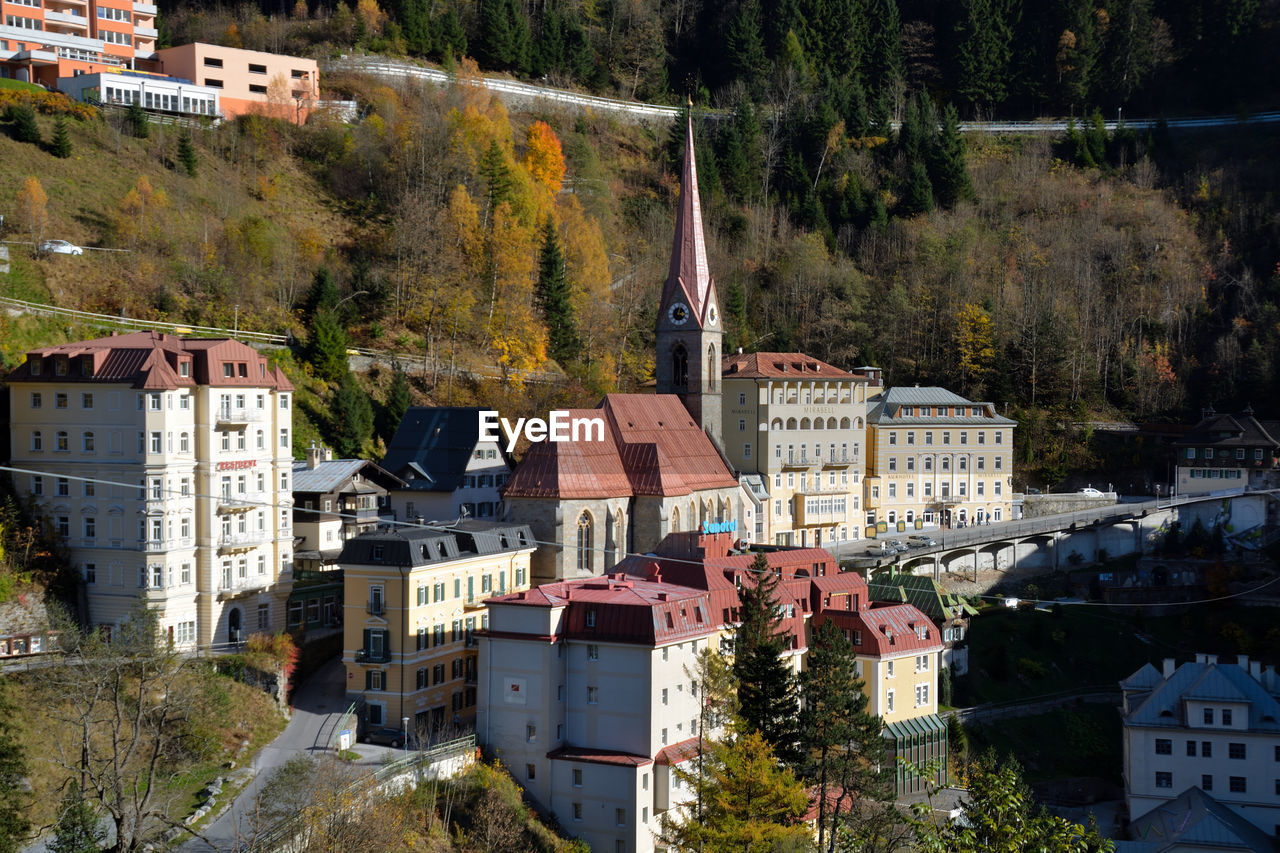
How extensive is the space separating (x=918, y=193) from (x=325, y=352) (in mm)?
57943

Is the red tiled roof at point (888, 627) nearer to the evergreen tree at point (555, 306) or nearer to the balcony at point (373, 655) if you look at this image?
the balcony at point (373, 655)

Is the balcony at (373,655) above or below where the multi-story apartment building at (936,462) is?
below

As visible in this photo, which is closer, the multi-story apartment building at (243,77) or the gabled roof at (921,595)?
the gabled roof at (921,595)

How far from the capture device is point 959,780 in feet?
180

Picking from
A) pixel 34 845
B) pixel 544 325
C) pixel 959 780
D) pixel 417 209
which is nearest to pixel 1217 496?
pixel 959 780

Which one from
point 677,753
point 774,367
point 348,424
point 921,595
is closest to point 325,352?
point 348,424

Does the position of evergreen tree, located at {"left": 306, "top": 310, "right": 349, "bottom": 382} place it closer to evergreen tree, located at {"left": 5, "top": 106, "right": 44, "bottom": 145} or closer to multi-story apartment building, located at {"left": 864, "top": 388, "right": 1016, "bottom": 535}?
evergreen tree, located at {"left": 5, "top": 106, "right": 44, "bottom": 145}

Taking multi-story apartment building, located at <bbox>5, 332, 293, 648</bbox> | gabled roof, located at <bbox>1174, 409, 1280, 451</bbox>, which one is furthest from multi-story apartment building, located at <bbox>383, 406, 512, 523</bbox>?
gabled roof, located at <bbox>1174, 409, 1280, 451</bbox>

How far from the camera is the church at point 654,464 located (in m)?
57.0

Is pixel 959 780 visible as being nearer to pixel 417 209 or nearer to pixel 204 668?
pixel 204 668

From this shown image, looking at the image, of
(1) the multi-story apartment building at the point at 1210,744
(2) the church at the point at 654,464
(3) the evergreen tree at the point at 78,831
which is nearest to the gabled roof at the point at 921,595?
(2) the church at the point at 654,464

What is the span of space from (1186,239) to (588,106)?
49547 mm

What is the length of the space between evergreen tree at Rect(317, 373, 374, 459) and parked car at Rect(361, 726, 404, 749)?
71.4 ft

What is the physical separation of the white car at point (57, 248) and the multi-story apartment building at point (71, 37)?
2532 centimetres
